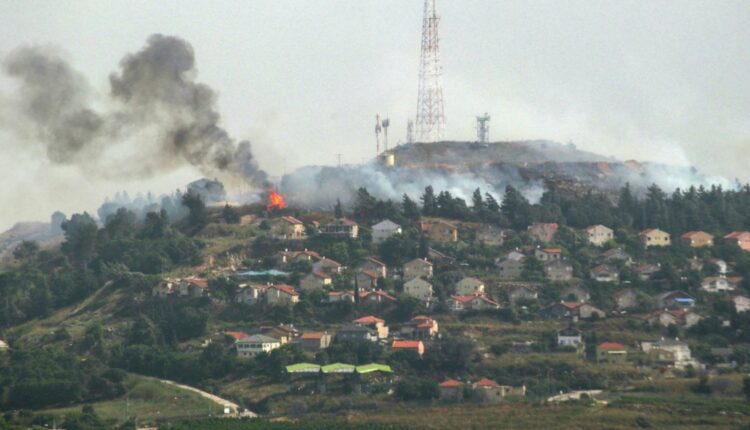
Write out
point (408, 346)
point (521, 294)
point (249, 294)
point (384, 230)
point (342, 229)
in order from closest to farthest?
1. point (408, 346)
2. point (521, 294)
3. point (249, 294)
4. point (384, 230)
5. point (342, 229)

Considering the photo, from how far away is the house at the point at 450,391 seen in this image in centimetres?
9762

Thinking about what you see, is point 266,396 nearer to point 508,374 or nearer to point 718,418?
point 508,374

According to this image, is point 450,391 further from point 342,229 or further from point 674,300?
point 342,229

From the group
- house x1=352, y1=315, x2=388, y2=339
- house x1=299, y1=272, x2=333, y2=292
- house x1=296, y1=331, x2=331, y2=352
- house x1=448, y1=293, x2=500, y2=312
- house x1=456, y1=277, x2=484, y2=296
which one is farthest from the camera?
house x1=299, y1=272, x2=333, y2=292

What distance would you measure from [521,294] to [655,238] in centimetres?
1921

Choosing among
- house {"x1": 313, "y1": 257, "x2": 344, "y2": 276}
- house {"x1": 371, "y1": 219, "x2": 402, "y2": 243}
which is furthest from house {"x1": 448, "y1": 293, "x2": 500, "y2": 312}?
house {"x1": 371, "y1": 219, "x2": 402, "y2": 243}

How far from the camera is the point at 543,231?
431 feet

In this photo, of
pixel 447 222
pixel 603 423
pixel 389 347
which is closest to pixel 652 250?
pixel 447 222

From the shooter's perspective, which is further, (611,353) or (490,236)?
(490,236)

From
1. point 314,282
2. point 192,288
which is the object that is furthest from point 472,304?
point 192,288

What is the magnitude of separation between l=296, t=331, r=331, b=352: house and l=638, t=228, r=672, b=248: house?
32994 millimetres

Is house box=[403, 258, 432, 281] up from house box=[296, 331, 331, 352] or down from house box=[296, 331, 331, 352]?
up

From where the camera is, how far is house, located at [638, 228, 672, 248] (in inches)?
5113

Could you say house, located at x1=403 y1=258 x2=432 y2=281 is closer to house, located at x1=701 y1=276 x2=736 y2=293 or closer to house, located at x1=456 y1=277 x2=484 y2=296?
house, located at x1=456 y1=277 x2=484 y2=296
